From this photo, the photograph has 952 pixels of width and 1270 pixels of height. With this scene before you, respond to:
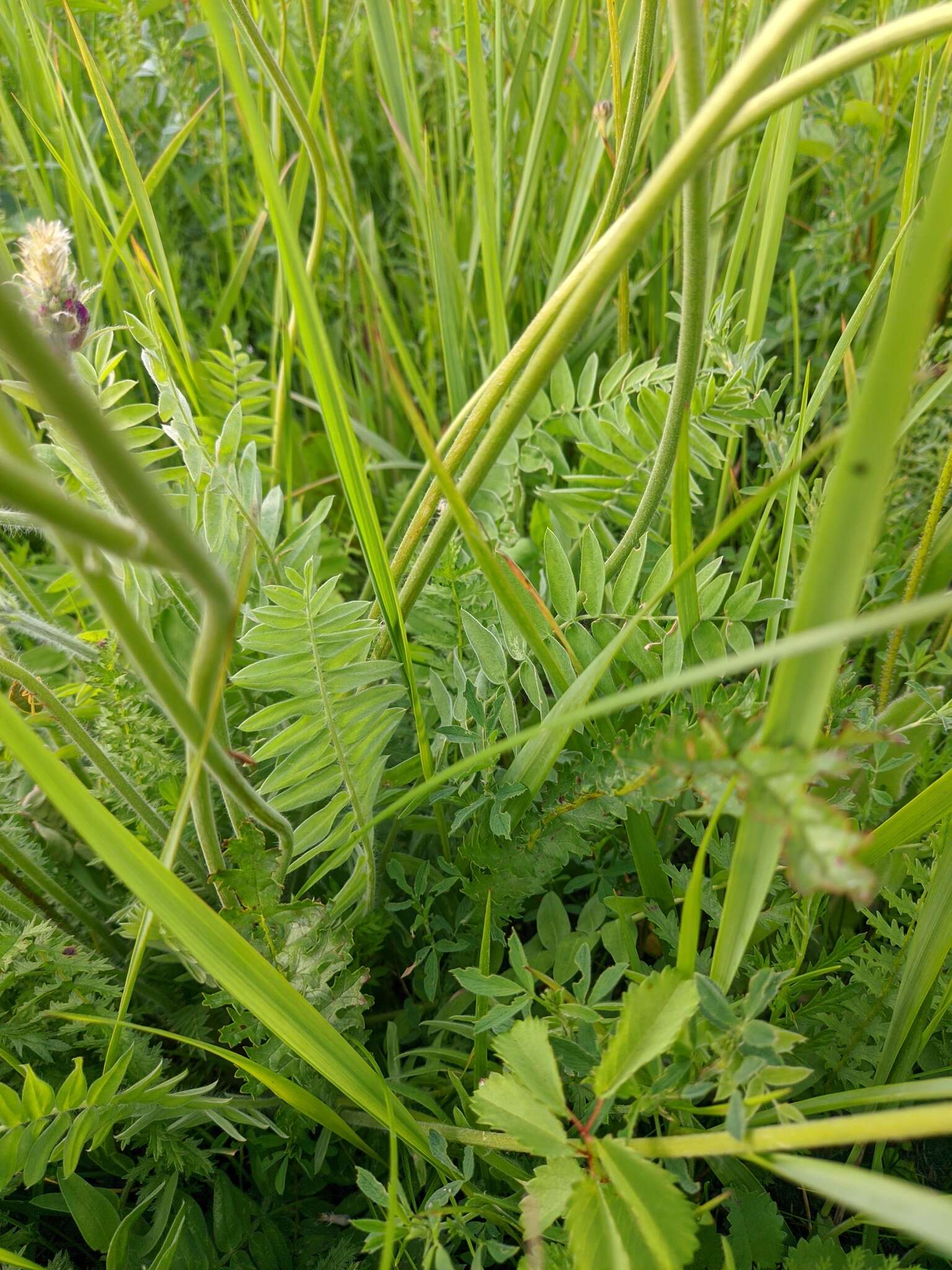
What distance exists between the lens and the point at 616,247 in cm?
42

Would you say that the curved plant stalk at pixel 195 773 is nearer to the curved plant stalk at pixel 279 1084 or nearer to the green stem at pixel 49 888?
the curved plant stalk at pixel 279 1084

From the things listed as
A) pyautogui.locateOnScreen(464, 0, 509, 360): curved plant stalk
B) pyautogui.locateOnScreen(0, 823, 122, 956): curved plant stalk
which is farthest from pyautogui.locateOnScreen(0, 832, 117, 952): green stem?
pyautogui.locateOnScreen(464, 0, 509, 360): curved plant stalk

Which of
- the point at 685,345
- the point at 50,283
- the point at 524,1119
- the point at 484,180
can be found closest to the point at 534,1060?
the point at 524,1119

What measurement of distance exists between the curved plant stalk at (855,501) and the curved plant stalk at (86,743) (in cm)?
51

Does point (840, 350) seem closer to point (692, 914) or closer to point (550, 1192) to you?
point (692, 914)

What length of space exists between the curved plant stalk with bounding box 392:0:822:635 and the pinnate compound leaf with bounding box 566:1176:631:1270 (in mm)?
447

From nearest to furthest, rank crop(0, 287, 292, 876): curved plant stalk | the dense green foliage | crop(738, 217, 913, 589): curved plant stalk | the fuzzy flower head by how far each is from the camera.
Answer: crop(0, 287, 292, 876): curved plant stalk
the dense green foliage
the fuzzy flower head
crop(738, 217, 913, 589): curved plant stalk

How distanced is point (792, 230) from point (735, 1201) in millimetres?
1366

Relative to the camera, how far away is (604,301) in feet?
4.00

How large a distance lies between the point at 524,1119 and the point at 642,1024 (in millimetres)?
88

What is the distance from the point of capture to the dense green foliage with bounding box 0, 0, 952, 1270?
16.3 inches

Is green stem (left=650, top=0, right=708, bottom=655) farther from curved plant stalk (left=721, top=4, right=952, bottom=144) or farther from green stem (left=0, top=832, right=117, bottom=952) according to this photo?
green stem (left=0, top=832, right=117, bottom=952)

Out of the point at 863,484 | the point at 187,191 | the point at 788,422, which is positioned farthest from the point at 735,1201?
the point at 187,191

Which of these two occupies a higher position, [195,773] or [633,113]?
[633,113]
